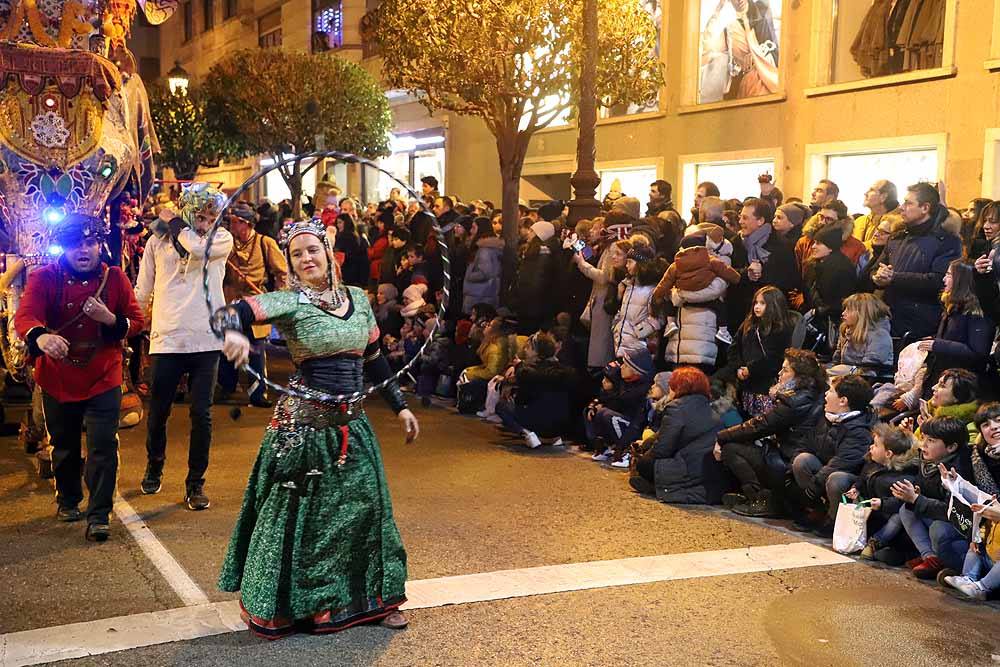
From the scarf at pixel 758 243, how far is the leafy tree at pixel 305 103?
1966 centimetres

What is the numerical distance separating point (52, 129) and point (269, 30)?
3695cm

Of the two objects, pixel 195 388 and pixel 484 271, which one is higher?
pixel 484 271

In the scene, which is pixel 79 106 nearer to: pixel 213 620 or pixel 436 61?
pixel 213 620

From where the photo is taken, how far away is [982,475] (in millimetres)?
6539

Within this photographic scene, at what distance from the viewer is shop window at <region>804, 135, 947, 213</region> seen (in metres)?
15.3

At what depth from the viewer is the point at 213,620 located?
571 cm

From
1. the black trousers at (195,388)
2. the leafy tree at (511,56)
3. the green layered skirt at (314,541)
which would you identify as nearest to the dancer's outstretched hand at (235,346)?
the green layered skirt at (314,541)

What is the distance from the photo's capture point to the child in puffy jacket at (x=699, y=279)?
367 inches

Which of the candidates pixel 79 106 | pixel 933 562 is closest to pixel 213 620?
pixel 933 562

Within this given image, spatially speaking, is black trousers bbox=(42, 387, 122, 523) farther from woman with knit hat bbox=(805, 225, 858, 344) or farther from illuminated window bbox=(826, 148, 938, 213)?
illuminated window bbox=(826, 148, 938, 213)

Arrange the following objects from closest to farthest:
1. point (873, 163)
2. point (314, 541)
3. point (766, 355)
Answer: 1. point (314, 541)
2. point (766, 355)
3. point (873, 163)

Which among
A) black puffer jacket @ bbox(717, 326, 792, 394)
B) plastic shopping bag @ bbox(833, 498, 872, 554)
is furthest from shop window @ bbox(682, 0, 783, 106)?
plastic shopping bag @ bbox(833, 498, 872, 554)

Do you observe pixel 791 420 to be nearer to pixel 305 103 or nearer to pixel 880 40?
pixel 880 40

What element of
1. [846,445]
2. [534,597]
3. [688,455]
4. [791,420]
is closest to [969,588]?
[846,445]
